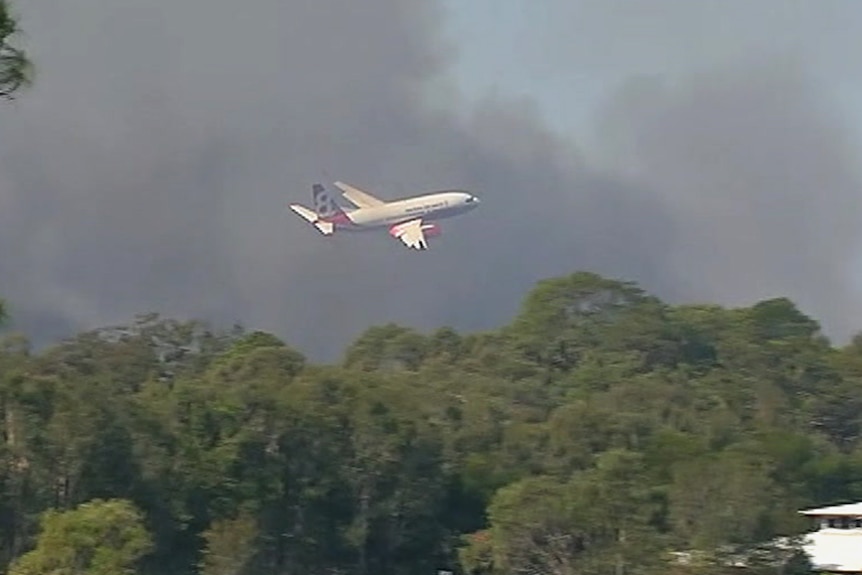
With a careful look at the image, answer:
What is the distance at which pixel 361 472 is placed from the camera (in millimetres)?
76188

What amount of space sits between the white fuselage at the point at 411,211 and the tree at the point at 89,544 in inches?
2841

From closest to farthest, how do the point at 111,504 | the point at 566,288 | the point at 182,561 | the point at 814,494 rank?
the point at 111,504
the point at 182,561
the point at 814,494
the point at 566,288

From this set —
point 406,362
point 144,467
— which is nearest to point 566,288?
point 406,362

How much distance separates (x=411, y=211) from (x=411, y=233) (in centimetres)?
174

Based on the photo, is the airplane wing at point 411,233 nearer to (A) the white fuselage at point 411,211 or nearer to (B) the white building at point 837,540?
(A) the white fuselage at point 411,211

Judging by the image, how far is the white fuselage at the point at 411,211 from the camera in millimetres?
128500

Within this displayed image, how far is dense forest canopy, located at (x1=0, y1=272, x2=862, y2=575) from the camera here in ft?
213

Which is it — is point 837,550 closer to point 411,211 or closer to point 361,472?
point 361,472

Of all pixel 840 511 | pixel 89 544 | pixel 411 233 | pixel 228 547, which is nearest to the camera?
pixel 89 544

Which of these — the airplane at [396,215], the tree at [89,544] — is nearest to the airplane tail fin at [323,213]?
the airplane at [396,215]

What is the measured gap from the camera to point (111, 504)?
5847cm

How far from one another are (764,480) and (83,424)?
22633mm

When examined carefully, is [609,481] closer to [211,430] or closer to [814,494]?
[211,430]

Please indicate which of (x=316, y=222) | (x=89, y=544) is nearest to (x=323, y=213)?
(x=316, y=222)
